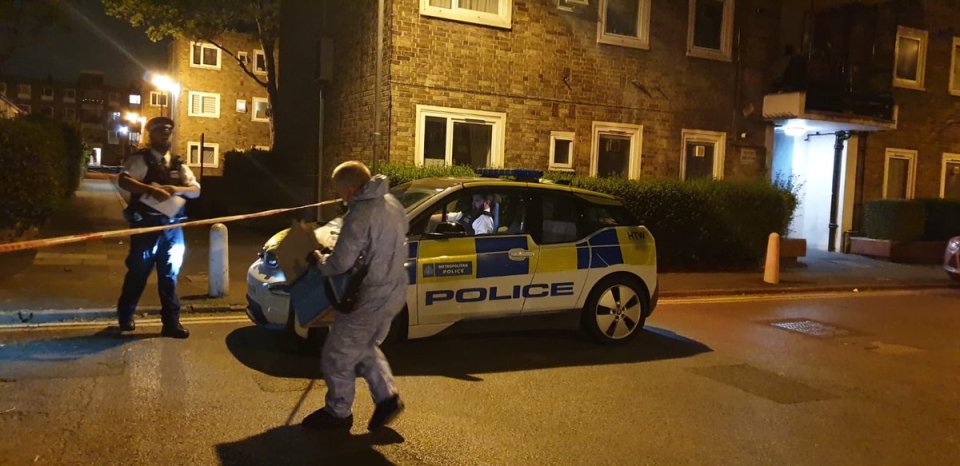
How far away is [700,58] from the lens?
15789mm

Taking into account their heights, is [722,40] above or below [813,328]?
above

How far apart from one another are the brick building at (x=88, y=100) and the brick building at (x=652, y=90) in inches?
3557

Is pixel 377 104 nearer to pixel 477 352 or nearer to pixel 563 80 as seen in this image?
pixel 563 80

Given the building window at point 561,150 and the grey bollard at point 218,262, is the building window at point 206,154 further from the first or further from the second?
the grey bollard at point 218,262

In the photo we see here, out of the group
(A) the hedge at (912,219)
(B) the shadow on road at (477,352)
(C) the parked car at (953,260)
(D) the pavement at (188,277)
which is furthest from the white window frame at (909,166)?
(B) the shadow on road at (477,352)

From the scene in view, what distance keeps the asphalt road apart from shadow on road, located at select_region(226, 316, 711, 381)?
25mm

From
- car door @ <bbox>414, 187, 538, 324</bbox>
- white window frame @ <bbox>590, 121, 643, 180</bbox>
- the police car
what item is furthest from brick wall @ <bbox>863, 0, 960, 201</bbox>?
car door @ <bbox>414, 187, 538, 324</bbox>

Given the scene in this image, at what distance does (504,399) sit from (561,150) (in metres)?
9.26

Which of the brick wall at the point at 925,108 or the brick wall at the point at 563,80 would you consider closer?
the brick wall at the point at 563,80

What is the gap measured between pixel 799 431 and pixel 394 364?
3152 millimetres

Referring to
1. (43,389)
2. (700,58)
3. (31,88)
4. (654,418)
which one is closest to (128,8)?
(700,58)

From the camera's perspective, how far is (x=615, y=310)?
7.67 m

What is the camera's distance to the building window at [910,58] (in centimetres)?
1861

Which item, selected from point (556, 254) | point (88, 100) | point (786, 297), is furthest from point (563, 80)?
point (88, 100)
